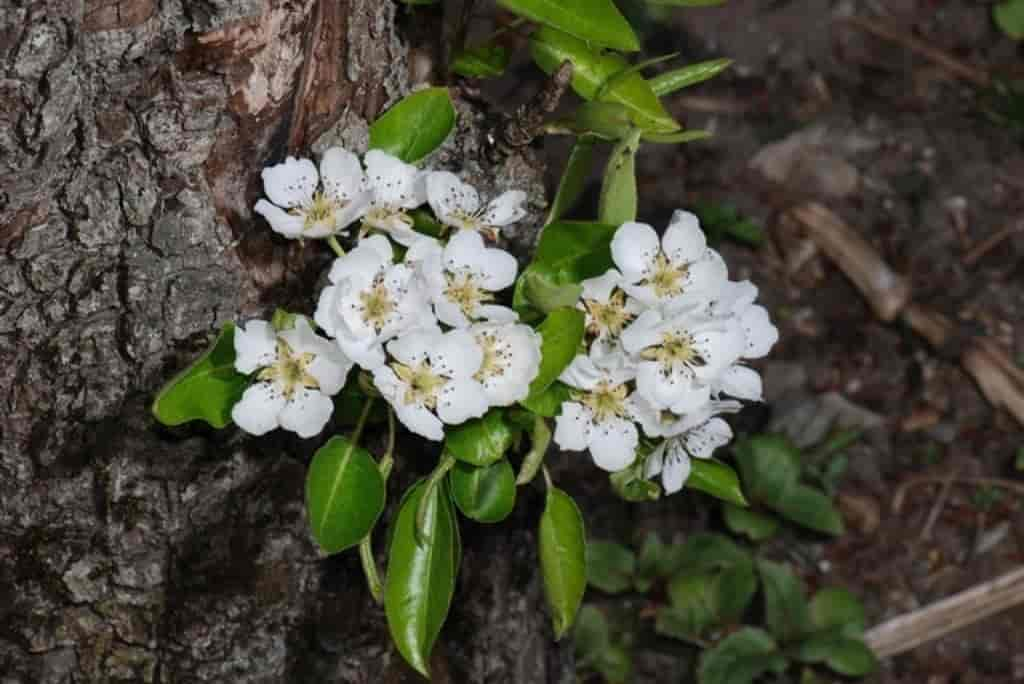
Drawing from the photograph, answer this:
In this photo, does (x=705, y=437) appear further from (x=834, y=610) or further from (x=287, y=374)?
(x=834, y=610)

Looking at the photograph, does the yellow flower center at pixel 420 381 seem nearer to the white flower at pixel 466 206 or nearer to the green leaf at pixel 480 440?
the green leaf at pixel 480 440

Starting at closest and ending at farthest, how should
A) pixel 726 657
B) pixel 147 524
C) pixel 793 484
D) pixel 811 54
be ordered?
pixel 147 524 → pixel 726 657 → pixel 793 484 → pixel 811 54

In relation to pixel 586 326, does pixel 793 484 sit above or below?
below

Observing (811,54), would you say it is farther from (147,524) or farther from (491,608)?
(147,524)

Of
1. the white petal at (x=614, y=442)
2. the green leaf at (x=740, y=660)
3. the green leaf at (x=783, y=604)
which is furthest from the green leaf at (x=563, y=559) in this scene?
the green leaf at (x=783, y=604)

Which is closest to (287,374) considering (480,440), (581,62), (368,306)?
(368,306)

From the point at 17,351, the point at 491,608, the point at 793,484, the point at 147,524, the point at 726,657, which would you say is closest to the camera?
the point at 17,351

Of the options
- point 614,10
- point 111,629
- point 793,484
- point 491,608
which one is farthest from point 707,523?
point 614,10
